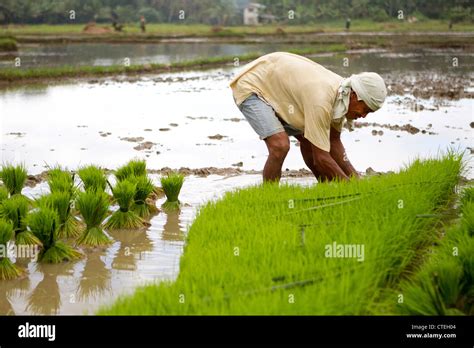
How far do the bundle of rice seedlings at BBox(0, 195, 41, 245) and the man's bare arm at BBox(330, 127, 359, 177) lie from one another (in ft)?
6.72

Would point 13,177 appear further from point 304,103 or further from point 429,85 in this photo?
point 429,85

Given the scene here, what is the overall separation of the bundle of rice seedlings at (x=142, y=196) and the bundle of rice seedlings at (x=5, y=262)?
52.5 inches

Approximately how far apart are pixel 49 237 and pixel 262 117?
158 centimetres

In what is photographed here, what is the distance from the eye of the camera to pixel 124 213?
17.3ft

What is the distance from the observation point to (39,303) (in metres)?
3.95

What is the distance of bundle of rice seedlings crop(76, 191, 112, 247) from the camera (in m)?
4.84

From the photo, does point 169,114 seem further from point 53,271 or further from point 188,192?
point 53,271

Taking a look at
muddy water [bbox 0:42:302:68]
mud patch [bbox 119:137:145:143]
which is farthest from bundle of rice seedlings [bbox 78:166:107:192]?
muddy water [bbox 0:42:302:68]

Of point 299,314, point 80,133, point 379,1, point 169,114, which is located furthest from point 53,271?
point 379,1

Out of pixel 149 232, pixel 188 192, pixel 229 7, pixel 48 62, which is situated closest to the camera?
pixel 149 232

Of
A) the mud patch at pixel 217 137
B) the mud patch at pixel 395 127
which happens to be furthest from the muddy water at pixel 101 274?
the mud patch at pixel 395 127

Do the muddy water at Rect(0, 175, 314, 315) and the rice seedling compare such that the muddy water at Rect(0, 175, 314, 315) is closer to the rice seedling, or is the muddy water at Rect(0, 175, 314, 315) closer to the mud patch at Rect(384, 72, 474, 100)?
the rice seedling

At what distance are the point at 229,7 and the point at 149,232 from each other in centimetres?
4441

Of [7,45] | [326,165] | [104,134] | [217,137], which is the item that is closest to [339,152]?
[326,165]
